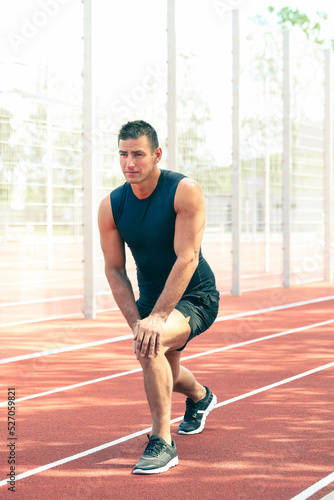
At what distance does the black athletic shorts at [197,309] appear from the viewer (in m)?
4.18

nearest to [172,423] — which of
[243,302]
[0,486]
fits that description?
[0,486]

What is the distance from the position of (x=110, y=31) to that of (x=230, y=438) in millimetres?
7204

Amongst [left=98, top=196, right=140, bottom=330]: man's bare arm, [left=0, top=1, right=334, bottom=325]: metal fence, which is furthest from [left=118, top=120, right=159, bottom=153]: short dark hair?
[left=0, top=1, right=334, bottom=325]: metal fence

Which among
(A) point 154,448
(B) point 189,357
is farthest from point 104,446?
(B) point 189,357

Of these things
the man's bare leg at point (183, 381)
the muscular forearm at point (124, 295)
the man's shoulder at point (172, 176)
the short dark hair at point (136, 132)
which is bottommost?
the man's bare leg at point (183, 381)

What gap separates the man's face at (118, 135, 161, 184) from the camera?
13.2 feet

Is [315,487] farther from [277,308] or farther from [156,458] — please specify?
[277,308]

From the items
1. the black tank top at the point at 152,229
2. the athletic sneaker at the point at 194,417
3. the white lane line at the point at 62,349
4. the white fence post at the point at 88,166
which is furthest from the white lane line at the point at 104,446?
the white fence post at the point at 88,166

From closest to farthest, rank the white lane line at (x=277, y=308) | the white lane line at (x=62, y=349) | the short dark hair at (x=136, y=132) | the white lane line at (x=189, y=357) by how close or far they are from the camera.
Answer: the short dark hair at (x=136, y=132)
the white lane line at (x=189, y=357)
the white lane line at (x=62, y=349)
the white lane line at (x=277, y=308)

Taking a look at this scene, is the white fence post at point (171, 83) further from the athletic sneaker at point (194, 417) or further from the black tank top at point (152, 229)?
the black tank top at point (152, 229)

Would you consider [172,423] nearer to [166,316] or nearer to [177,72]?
[166,316]

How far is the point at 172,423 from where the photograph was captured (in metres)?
4.98

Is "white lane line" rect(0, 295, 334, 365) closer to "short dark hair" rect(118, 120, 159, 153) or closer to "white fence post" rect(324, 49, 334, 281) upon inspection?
"short dark hair" rect(118, 120, 159, 153)

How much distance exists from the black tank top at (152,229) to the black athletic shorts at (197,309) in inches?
1.8
